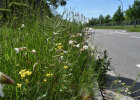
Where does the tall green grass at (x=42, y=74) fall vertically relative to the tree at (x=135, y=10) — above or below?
below

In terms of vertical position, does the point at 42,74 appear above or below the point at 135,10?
below

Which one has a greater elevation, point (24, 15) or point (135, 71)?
point (24, 15)

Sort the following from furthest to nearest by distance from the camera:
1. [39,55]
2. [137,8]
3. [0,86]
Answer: [137,8] → [39,55] → [0,86]

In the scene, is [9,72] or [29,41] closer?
[9,72]

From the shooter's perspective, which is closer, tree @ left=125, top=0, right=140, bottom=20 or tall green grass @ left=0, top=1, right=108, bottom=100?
tall green grass @ left=0, top=1, right=108, bottom=100

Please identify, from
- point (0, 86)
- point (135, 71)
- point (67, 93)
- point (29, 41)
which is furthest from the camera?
point (135, 71)

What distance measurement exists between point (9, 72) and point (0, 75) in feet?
4.24

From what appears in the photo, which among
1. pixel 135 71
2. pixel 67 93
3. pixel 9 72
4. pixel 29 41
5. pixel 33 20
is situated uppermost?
pixel 33 20

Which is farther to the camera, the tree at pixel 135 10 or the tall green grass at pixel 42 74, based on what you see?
the tree at pixel 135 10

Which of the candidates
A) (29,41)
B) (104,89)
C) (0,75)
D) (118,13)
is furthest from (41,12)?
(118,13)

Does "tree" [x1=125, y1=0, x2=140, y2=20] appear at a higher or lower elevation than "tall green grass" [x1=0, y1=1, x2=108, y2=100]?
higher

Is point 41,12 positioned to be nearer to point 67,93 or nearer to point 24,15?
point 24,15

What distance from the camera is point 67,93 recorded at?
203 centimetres

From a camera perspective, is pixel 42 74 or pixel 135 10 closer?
pixel 42 74
